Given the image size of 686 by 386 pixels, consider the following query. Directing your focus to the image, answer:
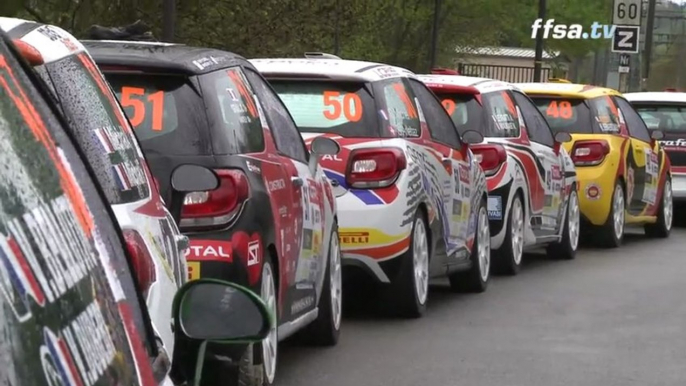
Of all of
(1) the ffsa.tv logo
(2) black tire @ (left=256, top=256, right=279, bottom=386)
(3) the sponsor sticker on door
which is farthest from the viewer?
(1) the ffsa.tv logo

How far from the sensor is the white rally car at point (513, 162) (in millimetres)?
12859

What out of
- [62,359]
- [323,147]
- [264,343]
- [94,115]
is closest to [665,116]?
[323,147]

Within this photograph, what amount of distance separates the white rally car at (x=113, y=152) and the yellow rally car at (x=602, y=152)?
11.7 meters

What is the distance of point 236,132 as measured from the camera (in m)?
6.75

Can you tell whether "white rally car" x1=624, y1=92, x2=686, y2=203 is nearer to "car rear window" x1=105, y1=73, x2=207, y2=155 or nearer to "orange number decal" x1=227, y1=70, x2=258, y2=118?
"orange number decal" x1=227, y1=70, x2=258, y2=118

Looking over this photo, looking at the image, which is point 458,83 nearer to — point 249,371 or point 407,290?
point 407,290

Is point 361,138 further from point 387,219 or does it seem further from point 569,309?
point 569,309

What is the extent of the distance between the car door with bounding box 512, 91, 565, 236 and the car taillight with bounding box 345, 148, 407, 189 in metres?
4.59

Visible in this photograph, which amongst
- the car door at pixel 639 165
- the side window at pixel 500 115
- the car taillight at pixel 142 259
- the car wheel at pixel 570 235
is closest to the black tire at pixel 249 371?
the car taillight at pixel 142 259

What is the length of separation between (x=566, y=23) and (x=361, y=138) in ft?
130

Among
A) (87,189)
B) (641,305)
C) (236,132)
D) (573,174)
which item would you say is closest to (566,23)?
(573,174)

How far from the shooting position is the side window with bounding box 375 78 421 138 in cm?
962

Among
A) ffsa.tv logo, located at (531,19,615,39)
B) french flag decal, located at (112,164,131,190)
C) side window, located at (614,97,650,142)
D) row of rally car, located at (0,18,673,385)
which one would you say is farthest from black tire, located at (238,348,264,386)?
ffsa.tv logo, located at (531,19,615,39)

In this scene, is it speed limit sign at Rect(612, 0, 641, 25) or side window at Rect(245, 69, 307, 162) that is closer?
side window at Rect(245, 69, 307, 162)
